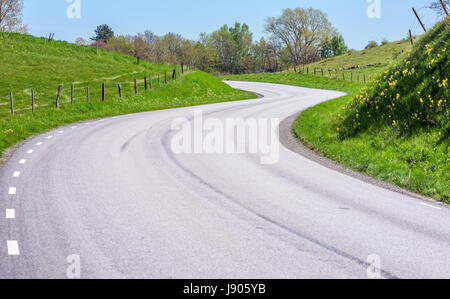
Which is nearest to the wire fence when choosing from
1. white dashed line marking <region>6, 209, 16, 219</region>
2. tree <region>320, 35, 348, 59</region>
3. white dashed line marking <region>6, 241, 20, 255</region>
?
white dashed line marking <region>6, 209, 16, 219</region>

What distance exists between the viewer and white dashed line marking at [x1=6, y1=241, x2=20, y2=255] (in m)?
6.42

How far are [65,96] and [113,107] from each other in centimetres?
480

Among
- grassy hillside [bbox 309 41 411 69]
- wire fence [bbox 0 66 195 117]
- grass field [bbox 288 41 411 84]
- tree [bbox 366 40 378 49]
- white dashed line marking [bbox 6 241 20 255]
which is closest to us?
white dashed line marking [bbox 6 241 20 255]

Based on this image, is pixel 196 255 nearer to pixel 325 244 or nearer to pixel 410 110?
pixel 325 244

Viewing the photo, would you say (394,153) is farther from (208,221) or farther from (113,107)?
(113,107)

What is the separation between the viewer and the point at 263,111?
28422 mm

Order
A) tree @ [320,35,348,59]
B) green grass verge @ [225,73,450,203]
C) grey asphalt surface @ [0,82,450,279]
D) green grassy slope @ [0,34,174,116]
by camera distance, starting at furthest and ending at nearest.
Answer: tree @ [320,35,348,59] < green grassy slope @ [0,34,174,116] < green grass verge @ [225,73,450,203] < grey asphalt surface @ [0,82,450,279]

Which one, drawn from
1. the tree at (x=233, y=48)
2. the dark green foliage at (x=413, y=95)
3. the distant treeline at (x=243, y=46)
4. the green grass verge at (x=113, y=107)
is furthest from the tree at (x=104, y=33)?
the dark green foliage at (x=413, y=95)

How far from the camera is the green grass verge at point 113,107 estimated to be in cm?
1941

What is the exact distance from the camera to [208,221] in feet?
26.0

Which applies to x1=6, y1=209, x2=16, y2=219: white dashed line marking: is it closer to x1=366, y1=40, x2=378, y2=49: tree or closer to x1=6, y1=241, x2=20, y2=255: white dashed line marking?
x1=6, y1=241, x2=20, y2=255: white dashed line marking

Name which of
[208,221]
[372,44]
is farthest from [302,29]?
[208,221]

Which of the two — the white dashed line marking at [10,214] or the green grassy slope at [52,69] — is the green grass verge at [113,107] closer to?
the green grassy slope at [52,69]

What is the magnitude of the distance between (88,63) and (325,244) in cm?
5023
